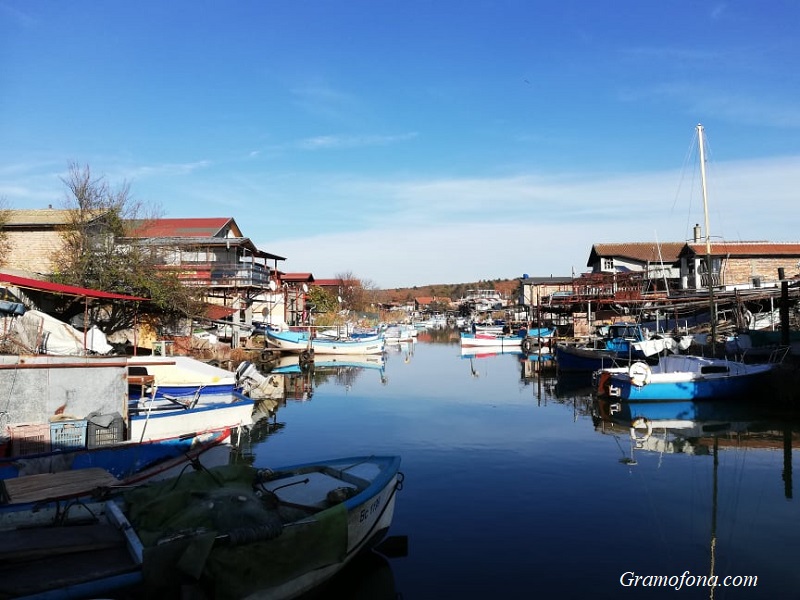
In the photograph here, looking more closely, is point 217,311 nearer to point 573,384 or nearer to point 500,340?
point 573,384

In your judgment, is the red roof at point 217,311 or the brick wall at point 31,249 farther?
the red roof at point 217,311

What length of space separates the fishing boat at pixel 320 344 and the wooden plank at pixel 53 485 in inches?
1368

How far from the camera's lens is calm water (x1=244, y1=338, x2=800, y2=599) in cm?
901

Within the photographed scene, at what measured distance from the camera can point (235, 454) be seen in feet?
55.2

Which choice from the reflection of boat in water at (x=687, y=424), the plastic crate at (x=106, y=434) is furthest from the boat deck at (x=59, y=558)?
the reflection of boat in water at (x=687, y=424)

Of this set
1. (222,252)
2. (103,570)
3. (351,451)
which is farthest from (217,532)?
(222,252)

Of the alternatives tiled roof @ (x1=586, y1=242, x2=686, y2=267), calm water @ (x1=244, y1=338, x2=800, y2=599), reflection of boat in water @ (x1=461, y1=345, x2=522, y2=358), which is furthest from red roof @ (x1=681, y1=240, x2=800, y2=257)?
calm water @ (x1=244, y1=338, x2=800, y2=599)

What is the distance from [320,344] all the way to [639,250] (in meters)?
34.4

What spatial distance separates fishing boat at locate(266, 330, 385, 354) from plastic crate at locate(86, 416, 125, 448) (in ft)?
103

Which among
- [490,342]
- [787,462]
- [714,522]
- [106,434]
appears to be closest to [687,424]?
[787,462]

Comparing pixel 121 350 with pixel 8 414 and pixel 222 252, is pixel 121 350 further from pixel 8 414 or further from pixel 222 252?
pixel 222 252

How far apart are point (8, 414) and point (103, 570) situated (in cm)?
727

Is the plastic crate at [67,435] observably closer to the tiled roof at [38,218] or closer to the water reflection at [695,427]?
the water reflection at [695,427]

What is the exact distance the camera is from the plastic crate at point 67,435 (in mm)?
12094
